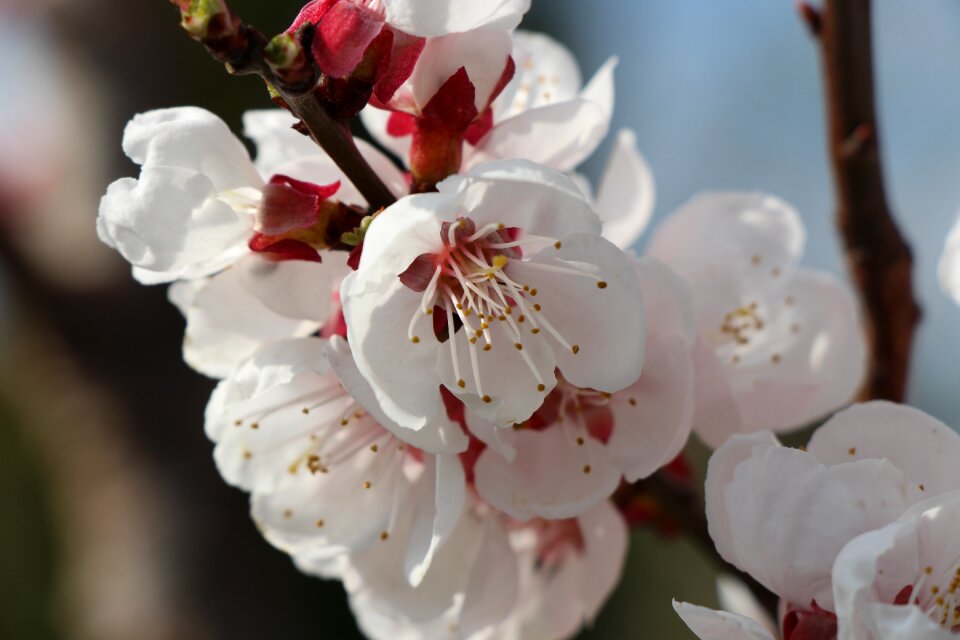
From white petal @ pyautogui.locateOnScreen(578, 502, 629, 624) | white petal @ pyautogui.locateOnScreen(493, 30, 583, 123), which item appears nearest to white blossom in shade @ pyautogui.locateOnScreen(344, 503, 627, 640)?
white petal @ pyautogui.locateOnScreen(578, 502, 629, 624)

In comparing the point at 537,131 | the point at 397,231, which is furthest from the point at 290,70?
the point at 537,131

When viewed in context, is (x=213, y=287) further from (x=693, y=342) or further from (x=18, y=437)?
(x=18, y=437)

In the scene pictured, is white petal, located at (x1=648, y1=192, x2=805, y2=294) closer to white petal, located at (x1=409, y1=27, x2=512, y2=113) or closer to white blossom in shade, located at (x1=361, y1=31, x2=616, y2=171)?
white blossom in shade, located at (x1=361, y1=31, x2=616, y2=171)

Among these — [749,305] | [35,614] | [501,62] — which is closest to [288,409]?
[501,62]

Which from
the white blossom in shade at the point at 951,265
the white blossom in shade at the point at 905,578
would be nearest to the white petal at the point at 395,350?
the white blossom in shade at the point at 905,578

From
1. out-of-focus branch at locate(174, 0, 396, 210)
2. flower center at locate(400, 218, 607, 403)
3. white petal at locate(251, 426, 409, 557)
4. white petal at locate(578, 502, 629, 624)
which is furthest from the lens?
white petal at locate(578, 502, 629, 624)

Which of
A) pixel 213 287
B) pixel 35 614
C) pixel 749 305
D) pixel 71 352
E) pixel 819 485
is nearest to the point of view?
pixel 819 485
